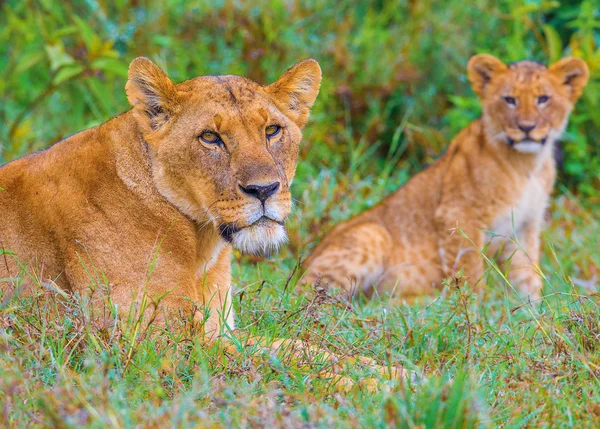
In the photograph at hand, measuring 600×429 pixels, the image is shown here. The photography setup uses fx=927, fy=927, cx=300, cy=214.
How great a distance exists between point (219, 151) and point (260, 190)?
0.25 m

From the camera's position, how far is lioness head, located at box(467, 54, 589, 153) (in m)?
5.71

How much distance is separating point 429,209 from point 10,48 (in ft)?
12.4

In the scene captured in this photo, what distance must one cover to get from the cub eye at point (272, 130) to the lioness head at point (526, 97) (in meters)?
2.70

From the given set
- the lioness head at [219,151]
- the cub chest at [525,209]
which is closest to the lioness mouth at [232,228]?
the lioness head at [219,151]

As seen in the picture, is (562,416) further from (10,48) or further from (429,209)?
(10,48)

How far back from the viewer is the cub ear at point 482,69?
19.6 ft

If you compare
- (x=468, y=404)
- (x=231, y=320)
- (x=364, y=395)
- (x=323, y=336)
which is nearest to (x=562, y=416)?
(x=468, y=404)

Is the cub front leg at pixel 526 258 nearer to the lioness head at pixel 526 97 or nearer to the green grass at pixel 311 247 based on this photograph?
the green grass at pixel 311 247

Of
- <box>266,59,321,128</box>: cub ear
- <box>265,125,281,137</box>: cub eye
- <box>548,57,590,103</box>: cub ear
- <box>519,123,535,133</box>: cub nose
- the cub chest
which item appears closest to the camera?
<box>265,125,281,137</box>: cub eye

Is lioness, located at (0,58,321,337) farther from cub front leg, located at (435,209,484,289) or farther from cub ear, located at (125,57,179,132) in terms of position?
cub front leg, located at (435,209,484,289)

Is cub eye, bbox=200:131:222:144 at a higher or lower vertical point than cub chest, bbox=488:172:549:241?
higher

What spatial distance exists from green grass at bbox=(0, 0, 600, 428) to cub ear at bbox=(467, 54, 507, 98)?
2.05 feet

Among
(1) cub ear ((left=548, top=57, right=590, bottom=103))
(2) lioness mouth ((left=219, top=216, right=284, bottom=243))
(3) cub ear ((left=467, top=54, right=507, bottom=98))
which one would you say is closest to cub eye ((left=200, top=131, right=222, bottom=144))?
(2) lioness mouth ((left=219, top=216, right=284, bottom=243))

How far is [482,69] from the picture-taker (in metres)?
6.06
